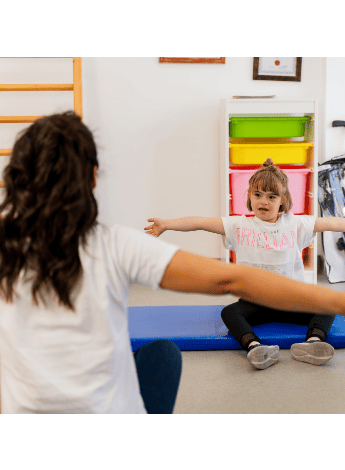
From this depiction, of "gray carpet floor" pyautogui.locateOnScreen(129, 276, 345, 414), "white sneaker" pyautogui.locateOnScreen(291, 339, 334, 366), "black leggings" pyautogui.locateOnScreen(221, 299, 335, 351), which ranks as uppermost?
"black leggings" pyautogui.locateOnScreen(221, 299, 335, 351)

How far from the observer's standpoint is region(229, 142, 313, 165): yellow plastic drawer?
9.40 ft

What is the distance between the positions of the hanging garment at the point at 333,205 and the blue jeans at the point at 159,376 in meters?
2.28

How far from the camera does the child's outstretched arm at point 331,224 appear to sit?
187 cm

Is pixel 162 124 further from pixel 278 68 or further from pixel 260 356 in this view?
pixel 260 356

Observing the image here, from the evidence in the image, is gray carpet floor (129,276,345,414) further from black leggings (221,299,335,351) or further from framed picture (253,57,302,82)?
framed picture (253,57,302,82)

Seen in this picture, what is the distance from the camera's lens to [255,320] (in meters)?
1.91

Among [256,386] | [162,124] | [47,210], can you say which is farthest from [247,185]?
[47,210]

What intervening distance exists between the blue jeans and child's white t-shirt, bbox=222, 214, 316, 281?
40.4 inches

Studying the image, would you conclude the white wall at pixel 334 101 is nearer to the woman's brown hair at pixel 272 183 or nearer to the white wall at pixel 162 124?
the white wall at pixel 162 124

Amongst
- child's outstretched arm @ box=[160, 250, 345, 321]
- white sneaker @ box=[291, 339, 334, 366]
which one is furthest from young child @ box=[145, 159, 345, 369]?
child's outstretched arm @ box=[160, 250, 345, 321]

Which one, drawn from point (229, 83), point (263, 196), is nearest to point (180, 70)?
point (229, 83)

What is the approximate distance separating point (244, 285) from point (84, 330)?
0.84 feet

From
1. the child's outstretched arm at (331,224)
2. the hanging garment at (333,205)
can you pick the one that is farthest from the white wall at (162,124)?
the child's outstretched arm at (331,224)

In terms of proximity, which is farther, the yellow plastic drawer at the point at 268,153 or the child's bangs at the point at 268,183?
the yellow plastic drawer at the point at 268,153
